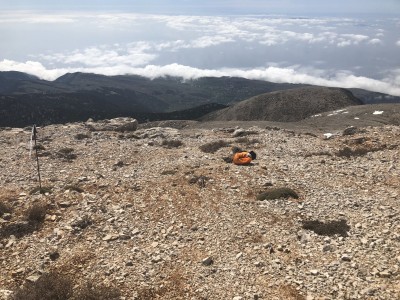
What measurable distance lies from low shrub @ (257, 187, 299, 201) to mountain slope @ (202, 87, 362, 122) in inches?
4116

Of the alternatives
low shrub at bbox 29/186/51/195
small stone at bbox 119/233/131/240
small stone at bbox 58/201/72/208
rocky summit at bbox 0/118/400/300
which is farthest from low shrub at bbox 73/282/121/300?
low shrub at bbox 29/186/51/195

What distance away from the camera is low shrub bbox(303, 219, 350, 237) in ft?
56.7

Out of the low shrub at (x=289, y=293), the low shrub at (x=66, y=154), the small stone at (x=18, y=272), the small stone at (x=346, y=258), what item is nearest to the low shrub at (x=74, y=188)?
the small stone at (x=18, y=272)

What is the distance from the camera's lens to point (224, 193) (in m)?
22.7

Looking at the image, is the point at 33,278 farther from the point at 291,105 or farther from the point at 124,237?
the point at 291,105

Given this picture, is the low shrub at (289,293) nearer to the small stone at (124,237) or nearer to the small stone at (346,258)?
the small stone at (346,258)

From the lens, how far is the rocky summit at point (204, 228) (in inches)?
555

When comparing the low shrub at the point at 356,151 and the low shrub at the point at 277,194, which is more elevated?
the low shrub at the point at 277,194

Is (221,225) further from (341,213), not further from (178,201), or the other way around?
(341,213)

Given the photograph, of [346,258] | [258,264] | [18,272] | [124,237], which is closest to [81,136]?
[124,237]

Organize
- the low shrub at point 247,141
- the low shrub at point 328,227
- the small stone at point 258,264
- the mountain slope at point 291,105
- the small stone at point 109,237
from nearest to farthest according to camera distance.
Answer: the small stone at point 258,264, the low shrub at point 328,227, the small stone at point 109,237, the low shrub at point 247,141, the mountain slope at point 291,105

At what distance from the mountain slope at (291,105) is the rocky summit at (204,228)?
3856 inches

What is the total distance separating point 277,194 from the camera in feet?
71.4

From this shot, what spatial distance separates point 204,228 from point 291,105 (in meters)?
121
